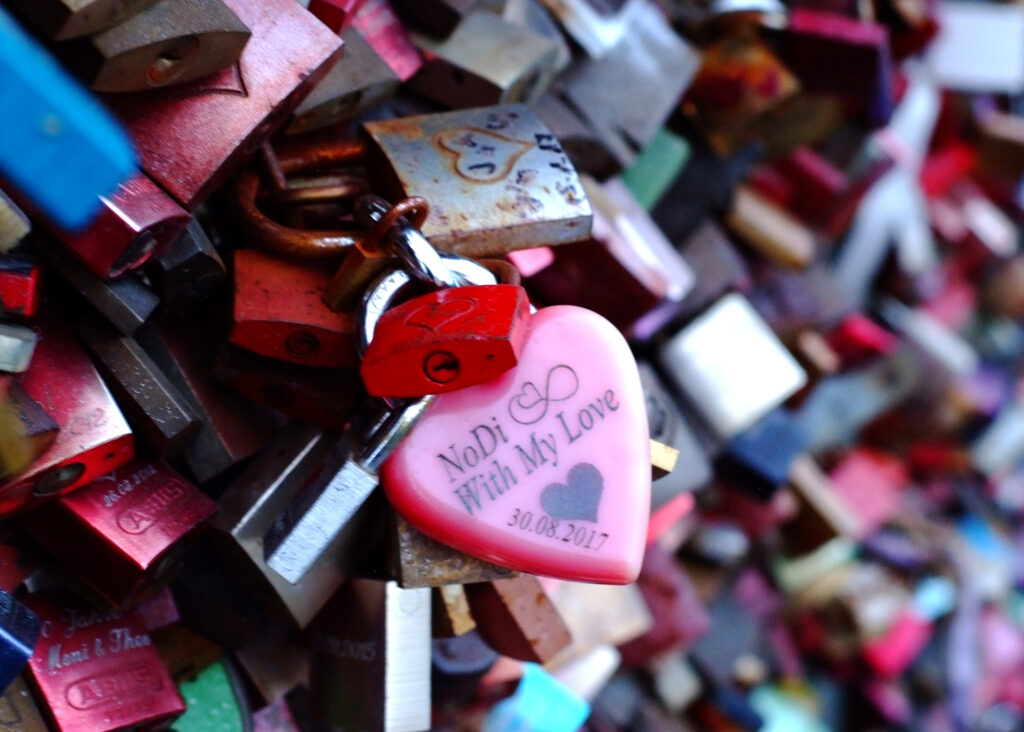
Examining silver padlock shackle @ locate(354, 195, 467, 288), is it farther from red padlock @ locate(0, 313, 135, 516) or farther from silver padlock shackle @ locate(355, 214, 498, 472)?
red padlock @ locate(0, 313, 135, 516)

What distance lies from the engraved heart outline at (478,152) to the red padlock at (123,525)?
35 centimetres

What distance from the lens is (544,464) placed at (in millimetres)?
726

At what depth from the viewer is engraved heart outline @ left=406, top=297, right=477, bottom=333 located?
2.15ft

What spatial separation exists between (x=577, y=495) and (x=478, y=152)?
31 centimetres

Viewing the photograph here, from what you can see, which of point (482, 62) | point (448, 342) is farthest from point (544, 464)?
point (482, 62)

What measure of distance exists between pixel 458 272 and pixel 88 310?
0.96 feet

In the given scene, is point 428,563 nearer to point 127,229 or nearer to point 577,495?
point 577,495

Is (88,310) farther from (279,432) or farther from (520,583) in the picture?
(520,583)

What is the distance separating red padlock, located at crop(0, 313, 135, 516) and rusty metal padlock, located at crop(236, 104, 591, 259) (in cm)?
17

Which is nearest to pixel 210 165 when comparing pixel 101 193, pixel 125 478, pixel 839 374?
pixel 101 193

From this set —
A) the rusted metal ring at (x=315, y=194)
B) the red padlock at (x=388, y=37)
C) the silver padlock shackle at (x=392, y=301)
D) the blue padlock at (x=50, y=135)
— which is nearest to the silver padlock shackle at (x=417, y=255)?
the silver padlock shackle at (x=392, y=301)

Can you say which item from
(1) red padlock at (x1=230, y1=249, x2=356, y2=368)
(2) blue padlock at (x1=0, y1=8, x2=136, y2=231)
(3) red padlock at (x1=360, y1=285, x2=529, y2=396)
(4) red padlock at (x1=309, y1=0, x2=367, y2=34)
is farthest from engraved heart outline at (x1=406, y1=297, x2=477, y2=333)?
(4) red padlock at (x1=309, y1=0, x2=367, y2=34)

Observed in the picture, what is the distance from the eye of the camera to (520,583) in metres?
0.91

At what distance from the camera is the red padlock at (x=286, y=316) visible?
747 millimetres
